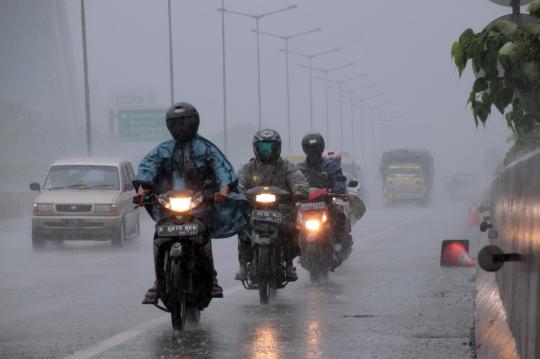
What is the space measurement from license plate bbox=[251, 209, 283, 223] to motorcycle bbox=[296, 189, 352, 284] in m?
2.26

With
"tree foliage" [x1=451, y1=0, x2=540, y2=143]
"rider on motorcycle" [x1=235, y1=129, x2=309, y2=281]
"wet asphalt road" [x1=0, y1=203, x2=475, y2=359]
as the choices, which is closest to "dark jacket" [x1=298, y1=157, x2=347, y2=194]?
"wet asphalt road" [x1=0, y1=203, x2=475, y2=359]

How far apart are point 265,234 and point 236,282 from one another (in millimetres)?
3473

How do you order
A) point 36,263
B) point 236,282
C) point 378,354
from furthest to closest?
point 36,263
point 236,282
point 378,354

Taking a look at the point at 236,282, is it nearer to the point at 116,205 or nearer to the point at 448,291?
the point at 448,291

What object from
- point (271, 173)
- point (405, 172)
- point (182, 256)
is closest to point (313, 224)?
point (271, 173)

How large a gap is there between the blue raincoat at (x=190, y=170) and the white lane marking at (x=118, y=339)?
2.87 feet

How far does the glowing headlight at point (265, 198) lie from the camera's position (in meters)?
12.7

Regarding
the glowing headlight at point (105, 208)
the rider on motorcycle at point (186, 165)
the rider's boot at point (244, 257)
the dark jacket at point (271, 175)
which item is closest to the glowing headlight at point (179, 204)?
the rider on motorcycle at point (186, 165)

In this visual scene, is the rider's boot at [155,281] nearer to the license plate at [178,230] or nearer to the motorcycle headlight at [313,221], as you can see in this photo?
the license plate at [178,230]

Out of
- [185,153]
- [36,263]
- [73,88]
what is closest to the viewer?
[185,153]

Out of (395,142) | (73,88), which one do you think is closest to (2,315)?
(73,88)

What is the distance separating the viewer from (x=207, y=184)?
432 inches

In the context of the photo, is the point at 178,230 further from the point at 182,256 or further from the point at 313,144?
the point at 313,144

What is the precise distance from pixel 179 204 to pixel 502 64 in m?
3.10
